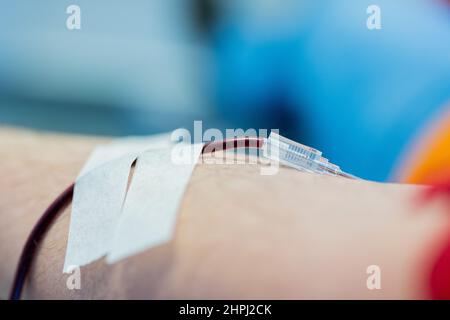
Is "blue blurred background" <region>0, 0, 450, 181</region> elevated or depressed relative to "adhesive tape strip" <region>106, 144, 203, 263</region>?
elevated

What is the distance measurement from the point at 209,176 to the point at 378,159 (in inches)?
19.3

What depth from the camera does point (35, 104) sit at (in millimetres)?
1454

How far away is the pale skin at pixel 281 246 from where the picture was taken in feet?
1.21

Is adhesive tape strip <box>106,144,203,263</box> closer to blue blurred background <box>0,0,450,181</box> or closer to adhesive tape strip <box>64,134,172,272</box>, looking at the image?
adhesive tape strip <box>64,134,172,272</box>

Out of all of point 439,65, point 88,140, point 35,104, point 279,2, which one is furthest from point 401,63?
point 35,104

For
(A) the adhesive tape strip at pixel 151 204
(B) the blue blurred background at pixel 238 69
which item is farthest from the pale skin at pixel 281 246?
(B) the blue blurred background at pixel 238 69

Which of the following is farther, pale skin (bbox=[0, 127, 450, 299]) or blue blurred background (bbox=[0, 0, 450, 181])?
blue blurred background (bbox=[0, 0, 450, 181])

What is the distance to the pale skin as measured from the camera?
1.21 feet

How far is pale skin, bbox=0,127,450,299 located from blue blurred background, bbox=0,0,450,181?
1.40 ft

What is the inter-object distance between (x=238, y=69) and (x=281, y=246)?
2.96 feet

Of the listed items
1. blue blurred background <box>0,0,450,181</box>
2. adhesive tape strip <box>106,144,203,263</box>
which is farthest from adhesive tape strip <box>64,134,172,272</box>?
blue blurred background <box>0,0,450,181</box>

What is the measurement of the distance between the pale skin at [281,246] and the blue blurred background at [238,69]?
427mm

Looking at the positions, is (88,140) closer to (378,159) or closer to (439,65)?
(378,159)

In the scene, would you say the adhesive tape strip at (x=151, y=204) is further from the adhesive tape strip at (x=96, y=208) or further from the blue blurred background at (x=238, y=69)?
the blue blurred background at (x=238, y=69)
